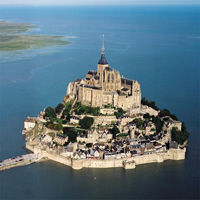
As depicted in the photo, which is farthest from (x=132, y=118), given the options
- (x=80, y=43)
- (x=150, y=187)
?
(x=80, y=43)

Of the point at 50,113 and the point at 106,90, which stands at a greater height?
the point at 106,90

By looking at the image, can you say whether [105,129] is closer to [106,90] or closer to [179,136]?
[106,90]

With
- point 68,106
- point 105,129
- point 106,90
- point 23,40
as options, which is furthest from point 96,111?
point 23,40

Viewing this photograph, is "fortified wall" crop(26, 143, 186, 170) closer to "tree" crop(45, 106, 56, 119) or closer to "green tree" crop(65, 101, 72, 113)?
"tree" crop(45, 106, 56, 119)

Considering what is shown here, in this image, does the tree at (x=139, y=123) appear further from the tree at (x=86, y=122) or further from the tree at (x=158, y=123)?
the tree at (x=86, y=122)

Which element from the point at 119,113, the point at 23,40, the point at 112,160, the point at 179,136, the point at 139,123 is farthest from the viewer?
the point at 23,40

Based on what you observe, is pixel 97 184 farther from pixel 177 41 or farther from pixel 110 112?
pixel 177 41

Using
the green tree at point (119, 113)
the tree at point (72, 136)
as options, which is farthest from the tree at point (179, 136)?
the tree at point (72, 136)
